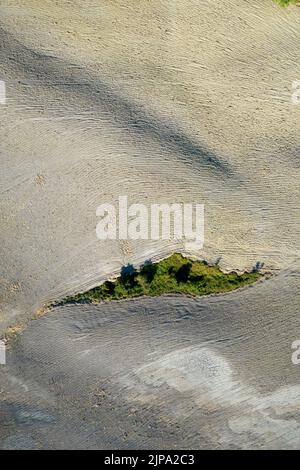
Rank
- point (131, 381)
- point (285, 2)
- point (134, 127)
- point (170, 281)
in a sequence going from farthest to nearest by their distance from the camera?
point (170, 281), point (131, 381), point (134, 127), point (285, 2)

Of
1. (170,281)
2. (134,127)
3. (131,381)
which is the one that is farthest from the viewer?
(170,281)

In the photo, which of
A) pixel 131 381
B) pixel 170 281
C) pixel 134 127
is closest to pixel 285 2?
pixel 134 127

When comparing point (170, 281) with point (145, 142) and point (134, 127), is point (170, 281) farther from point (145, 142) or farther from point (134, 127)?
point (134, 127)

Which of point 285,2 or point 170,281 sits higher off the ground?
point 285,2

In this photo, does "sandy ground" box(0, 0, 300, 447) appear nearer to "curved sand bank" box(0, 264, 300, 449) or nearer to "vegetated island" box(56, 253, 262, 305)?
"curved sand bank" box(0, 264, 300, 449)

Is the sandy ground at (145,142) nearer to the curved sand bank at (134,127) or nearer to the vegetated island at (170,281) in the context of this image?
the curved sand bank at (134,127)

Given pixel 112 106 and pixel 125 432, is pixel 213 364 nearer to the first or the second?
pixel 125 432

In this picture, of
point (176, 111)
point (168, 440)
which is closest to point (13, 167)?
point (176, 111)
